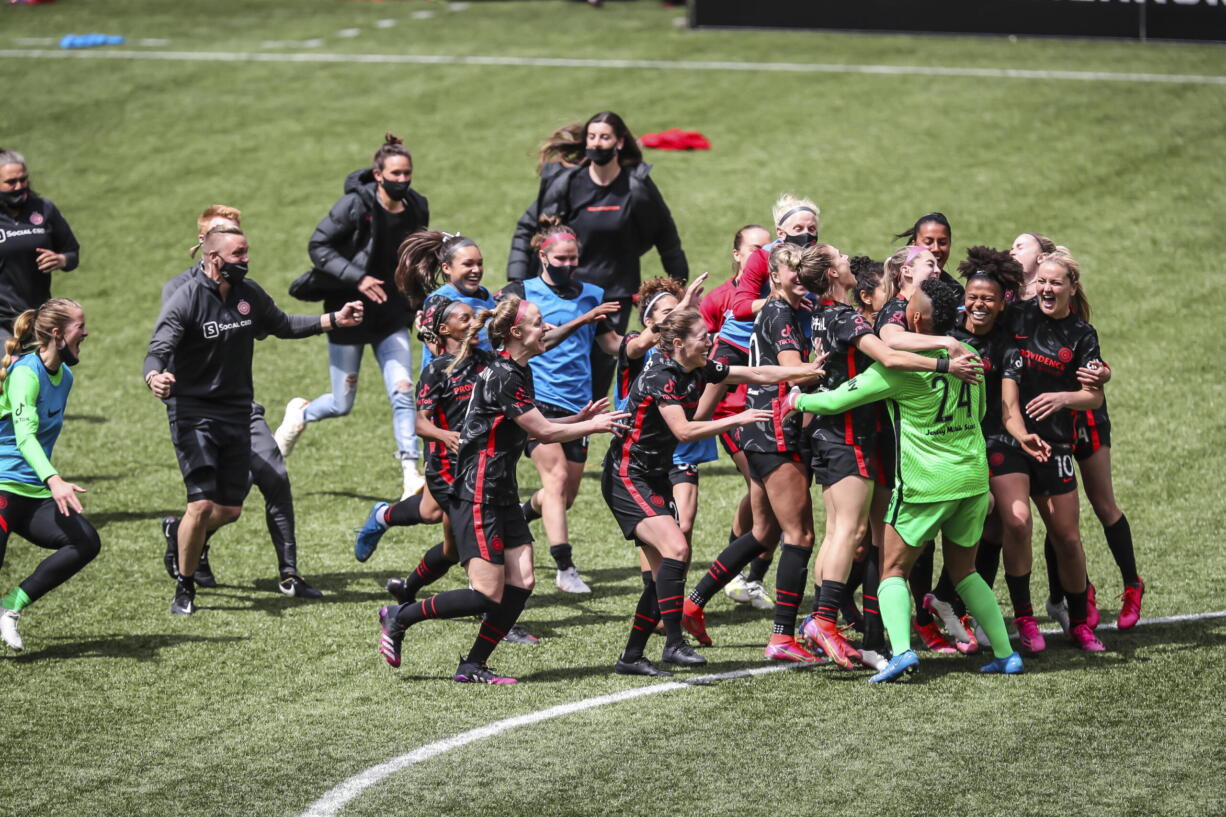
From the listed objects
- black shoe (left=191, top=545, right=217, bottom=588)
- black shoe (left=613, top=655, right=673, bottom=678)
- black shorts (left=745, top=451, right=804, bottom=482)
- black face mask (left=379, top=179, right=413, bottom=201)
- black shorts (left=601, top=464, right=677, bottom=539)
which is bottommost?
black shoe (left=191, top=545, right=217, bottom=588)

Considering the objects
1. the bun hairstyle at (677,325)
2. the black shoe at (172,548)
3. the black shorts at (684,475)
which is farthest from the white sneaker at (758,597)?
the black shoe at (172,548)

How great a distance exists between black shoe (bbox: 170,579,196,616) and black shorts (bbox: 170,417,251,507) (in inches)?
23.8

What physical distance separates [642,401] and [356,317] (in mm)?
2278

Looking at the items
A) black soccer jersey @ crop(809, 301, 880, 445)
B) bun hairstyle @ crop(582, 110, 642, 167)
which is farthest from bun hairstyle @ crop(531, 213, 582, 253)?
black soccer jersey @ crop(809, 301, 880, 445)

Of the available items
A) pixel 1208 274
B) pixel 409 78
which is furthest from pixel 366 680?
pixel 409 78

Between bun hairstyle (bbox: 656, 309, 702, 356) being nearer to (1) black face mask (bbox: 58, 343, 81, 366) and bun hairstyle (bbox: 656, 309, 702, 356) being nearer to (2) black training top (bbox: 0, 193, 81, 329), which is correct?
(1) black face mask (bbox: 58, 343, 81, 366)

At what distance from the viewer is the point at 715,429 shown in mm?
7352

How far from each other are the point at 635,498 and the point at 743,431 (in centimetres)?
78

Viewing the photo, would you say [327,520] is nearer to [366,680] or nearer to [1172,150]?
[366,680]

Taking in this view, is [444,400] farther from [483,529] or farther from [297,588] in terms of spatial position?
[297,588]

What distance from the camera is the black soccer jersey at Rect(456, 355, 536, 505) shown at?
754cm

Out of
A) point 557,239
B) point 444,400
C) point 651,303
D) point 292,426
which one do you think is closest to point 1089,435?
point 651,303

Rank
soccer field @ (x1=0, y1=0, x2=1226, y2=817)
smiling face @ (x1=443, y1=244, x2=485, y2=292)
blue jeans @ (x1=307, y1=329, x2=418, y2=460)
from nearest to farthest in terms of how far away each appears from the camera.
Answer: soccer field @ (x1=0, y1=0, x2=1226, y2=817)
smiling face @ (x1=443, y1=244, x2=485, y2=292)
blue jeans @ (x1=307, y1=329, x2=418, y2=460)

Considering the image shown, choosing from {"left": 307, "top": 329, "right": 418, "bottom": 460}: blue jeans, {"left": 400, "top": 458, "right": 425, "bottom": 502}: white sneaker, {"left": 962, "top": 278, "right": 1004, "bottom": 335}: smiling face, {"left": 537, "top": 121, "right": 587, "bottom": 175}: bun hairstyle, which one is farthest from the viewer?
{"left": 307, "top": 329, "right": 418, "bottom": 460}: blue jeans
